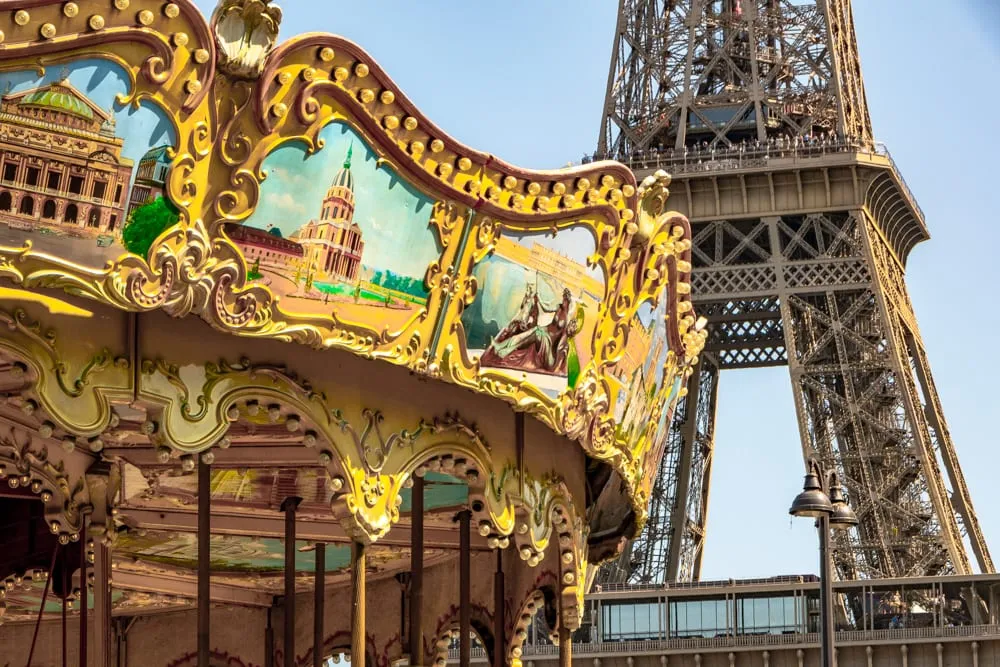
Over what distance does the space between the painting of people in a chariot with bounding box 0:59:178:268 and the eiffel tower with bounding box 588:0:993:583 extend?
121 feet

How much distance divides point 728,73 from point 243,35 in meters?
42.5

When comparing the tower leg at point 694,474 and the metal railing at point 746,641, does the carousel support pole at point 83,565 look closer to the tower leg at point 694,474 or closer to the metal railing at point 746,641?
the metal railing at point 746,641

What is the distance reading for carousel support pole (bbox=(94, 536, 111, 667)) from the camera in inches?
622

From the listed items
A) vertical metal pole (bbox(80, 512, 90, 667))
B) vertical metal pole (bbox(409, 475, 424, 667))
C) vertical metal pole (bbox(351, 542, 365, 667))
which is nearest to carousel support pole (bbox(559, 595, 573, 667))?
vertical metal pole (bbox(409, 475, 424, 667))

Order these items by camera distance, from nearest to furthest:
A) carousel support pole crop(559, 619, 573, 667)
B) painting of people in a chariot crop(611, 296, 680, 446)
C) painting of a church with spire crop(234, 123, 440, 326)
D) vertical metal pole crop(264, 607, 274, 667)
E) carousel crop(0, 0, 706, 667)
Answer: carousel crop(0, 0, 706, 667), painting of a church with spire crop(234, 123, 440, 326), painting of people in a chariot crop(611, 296, 680, 446), carousel support pole crop(559, 619, 573, 667), vertical metal pole crop(264, 607, 274, 667)

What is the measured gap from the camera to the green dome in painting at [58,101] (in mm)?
11742

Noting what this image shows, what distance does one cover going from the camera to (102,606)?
16.1 m

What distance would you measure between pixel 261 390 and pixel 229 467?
13.7ft

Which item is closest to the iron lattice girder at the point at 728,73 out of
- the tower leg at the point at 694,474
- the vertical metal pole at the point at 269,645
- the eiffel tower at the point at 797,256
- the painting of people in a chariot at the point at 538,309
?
the eiffel tower at the point at 797,256

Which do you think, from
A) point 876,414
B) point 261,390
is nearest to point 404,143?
point 261,390

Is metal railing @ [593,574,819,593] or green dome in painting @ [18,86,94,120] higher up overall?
metal railing @ [593,574,819,593]

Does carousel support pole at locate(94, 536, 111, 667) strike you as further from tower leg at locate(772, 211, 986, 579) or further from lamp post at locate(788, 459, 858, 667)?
tower leg at locate(772, 211, 986, 579)

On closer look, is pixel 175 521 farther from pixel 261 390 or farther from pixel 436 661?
pixel 261 390

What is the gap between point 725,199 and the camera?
49938 mm
